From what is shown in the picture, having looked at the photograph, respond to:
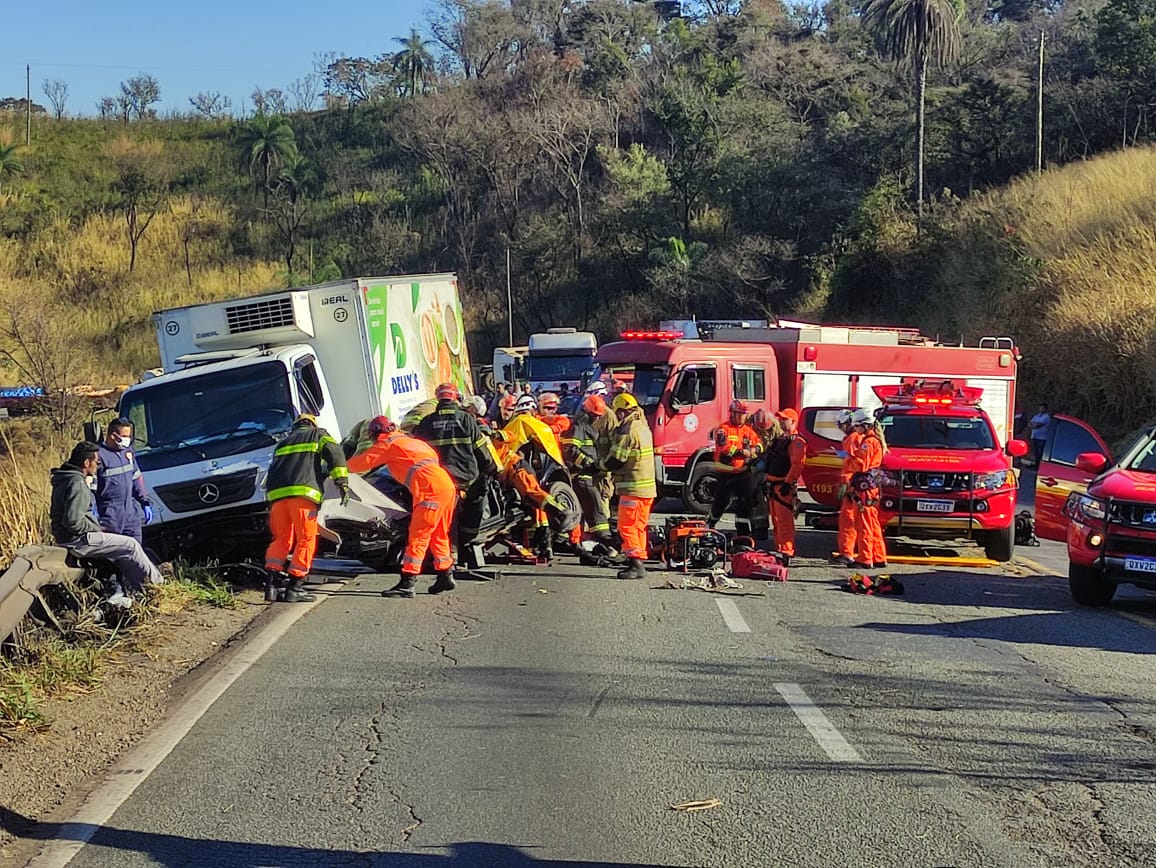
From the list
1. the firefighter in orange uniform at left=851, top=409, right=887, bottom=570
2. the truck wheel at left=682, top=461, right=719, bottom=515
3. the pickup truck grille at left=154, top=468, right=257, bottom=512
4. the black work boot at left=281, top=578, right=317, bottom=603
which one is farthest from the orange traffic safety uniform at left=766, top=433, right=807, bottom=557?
the pickup truck grille at left=154, top=468, right=257, bottom=512

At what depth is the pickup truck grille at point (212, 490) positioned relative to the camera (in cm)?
1238

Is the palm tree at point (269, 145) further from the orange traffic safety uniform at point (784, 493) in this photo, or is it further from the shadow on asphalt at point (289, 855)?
the shadow on asphalt at point (289, 855)

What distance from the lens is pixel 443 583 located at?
38.6ft

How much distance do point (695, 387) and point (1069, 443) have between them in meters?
6.68

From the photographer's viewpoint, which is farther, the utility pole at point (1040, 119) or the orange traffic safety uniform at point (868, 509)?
the utility pole at point (1040, 119)

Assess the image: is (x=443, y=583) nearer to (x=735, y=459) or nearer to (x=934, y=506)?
(x=735, y=459)

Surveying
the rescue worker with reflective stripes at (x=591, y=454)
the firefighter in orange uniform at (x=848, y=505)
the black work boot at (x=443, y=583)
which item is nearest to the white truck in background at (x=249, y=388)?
the black work boot at (x=443, y=583)

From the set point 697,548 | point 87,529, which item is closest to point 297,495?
point 87,529

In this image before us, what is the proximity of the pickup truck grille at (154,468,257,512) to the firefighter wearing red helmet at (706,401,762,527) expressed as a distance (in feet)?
17.8

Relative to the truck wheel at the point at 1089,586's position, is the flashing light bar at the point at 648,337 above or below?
above

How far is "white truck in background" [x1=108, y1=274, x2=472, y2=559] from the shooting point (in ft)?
40.9

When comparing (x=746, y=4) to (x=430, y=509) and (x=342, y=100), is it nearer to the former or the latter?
(x=342, y=100)

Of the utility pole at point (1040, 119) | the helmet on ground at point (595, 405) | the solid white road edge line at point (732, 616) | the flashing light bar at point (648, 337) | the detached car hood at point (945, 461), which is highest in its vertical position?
the utility pole at point (1040, 119)

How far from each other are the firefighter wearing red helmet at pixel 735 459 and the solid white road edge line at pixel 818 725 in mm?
6993
